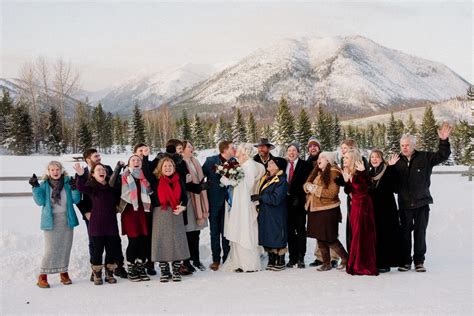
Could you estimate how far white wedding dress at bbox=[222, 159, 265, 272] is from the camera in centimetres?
750

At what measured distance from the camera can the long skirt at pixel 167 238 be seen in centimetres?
686

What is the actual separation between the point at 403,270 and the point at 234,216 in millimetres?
2928

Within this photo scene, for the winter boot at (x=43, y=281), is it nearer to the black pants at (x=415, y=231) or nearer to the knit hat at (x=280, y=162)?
the knit hat at (x=280, y=162)

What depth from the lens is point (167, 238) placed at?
6914 mm

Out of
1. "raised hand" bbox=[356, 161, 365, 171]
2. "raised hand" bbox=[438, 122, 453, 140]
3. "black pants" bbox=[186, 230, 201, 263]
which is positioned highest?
"raised hand" bbox=[438, 122, 453, 140]

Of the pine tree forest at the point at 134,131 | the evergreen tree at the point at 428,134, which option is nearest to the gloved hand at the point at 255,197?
the pine tree forest at the point at 134,131

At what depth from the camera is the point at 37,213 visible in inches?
411

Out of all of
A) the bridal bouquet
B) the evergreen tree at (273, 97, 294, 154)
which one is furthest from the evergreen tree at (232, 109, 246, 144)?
the bridal bouquet

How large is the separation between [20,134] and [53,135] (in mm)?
3644

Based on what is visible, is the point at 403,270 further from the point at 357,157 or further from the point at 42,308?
the point at 42,308

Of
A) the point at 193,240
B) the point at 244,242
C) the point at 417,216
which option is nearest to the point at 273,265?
the point at 244,242

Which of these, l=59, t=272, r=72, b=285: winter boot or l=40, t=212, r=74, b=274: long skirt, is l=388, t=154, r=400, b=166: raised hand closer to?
l=40, t=212, r=74, b=274: long skirt

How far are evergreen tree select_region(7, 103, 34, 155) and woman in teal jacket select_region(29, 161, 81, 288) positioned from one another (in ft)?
163

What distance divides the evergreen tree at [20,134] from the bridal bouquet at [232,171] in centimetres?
5050
